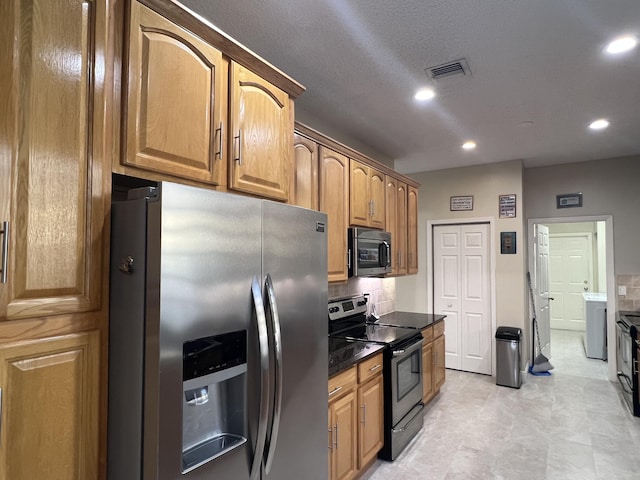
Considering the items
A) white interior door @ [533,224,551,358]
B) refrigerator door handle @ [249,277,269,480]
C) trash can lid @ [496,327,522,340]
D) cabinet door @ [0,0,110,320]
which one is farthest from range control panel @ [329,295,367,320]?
white interior door @ [533,224,551,358]

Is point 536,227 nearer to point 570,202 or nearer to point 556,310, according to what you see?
point 570,202

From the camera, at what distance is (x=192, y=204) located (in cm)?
119

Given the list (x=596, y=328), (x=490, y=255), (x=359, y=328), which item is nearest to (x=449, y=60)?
(x=359, y=328)

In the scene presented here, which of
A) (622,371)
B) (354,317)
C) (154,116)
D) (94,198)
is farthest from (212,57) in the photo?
(622,371)

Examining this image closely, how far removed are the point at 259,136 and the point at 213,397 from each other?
1162 millimetres

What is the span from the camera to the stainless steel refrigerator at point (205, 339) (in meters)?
1.11

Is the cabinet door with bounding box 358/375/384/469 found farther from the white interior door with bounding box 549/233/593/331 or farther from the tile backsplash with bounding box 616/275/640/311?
the white interior door with bounding box 549/233/593/331

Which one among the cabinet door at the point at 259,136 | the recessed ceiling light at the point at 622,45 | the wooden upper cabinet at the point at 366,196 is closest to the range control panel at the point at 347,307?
the wooden upper cabinet at the point at 366,196

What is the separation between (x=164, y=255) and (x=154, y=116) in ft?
1.77

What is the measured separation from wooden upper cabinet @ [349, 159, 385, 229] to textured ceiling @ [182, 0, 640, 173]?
0.49 m

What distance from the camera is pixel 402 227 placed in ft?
13.2

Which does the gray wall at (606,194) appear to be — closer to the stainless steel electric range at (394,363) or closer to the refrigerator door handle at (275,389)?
the stainless steel electric range at (394,363)

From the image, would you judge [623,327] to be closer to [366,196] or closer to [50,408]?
[366,196]

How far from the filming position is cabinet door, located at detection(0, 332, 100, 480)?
0.95 meters
